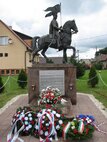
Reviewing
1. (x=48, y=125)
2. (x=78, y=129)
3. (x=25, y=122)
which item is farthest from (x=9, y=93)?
(x=78, y=129)

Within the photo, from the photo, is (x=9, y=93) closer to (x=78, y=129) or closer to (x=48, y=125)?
(x=48, y=125)

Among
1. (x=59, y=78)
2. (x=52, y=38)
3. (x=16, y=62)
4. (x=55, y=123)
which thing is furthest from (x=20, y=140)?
(x=16, y=62)

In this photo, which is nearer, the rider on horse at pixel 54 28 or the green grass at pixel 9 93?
the rider on horse at pixel 54 28

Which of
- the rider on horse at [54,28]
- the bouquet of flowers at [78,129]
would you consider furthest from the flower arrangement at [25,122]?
the rider on horse at [54,28]

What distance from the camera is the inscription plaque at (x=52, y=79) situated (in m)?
12.0

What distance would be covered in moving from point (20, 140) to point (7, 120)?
243cm

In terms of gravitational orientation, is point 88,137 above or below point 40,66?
below

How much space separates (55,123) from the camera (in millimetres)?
6602

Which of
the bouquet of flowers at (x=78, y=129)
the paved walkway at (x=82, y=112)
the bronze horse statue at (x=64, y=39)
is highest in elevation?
the bronze horse statue at (x=64, y=39)

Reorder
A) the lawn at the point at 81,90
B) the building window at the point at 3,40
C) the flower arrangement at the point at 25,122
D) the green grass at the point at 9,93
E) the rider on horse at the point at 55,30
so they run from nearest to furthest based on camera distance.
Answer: the flower arrangement at the point at 25,122, the rider on horse at the point at 55,30, the green grass at the point at 9,93, the lawn at the point at 81,90, the building window at the point at 3,40

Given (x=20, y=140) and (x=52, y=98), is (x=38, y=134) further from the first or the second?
(x=52, y=98)

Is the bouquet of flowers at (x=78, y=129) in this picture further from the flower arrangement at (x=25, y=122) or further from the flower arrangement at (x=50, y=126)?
the flower arrangement at (x=25, y=122)

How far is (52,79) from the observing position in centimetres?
1193

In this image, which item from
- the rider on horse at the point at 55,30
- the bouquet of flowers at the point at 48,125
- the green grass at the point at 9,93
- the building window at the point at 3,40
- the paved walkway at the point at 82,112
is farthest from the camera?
the building window at the point at 3,40
